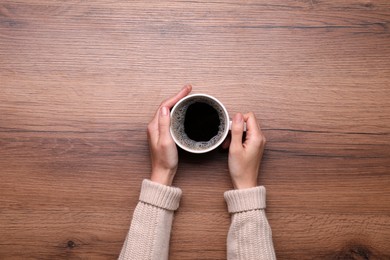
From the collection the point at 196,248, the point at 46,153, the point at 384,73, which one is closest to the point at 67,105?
the point at 46,153

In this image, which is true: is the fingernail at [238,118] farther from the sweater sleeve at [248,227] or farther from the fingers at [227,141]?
the sweater sleeve at [248,227]

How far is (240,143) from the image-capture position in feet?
2.90

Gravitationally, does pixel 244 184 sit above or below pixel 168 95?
below

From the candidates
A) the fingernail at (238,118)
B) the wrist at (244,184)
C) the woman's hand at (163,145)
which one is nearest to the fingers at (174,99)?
the woman's hand at (163,145)

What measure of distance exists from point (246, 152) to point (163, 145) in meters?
0.20

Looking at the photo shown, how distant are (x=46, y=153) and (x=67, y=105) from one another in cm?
13

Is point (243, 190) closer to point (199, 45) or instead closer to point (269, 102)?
point (269, 102)

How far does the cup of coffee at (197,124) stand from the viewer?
2.77ft

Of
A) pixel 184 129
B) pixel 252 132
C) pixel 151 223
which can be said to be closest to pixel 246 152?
pixel 252 132

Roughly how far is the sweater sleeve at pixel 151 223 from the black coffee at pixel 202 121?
15 cm

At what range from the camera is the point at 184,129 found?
0.88 meters

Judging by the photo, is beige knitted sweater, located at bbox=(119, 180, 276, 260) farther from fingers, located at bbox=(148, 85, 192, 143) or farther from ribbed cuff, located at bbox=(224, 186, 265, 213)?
fingers, located at bbox=(148, 85, 192, 143)

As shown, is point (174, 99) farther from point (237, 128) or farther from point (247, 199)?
point (247, 199)

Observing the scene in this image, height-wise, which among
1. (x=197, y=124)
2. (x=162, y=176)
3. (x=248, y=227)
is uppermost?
(x=197, y=124)
